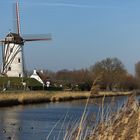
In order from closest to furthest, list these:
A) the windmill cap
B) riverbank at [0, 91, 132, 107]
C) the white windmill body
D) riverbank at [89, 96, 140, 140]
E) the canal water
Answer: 1. riverbank at [89, 96, 140, 140]
2. the canal water
3. riverbank at [0, 91, 132, 107]
4. the white windmill body
5. the windmill cap

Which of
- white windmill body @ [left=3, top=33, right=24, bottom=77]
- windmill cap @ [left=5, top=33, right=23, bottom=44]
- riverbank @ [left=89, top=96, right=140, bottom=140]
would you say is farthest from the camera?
windmill cap @ [left=5, top=33, right=23, bottom=44]

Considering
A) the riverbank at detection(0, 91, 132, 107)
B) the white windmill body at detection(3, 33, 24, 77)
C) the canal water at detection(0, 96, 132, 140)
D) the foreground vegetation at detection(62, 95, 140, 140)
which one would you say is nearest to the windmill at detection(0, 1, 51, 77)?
the white windmill body at detection(3, 33, 24, 77)

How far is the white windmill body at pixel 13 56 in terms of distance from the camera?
48.5m

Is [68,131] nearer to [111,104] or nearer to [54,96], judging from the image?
[111,104]

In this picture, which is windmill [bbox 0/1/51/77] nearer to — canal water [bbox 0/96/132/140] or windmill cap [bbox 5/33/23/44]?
windmill cap [bbox 5/33/23/44]

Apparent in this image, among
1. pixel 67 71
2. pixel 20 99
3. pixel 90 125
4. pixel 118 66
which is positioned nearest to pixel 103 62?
pixel 118 66

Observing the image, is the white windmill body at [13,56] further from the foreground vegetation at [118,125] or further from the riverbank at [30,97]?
the foreground vegetation at [118,125]

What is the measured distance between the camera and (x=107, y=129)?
4293 mm

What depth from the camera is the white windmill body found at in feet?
159

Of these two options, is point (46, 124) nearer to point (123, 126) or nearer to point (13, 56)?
point (123, 126)

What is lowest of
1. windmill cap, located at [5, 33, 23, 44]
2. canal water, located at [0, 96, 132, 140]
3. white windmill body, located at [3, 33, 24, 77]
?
canal water, located at [0, 96, 132, 140]

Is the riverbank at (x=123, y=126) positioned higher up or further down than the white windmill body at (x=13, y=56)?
further down

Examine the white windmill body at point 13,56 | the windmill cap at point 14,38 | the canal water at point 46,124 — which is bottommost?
the canal water at point 46,124

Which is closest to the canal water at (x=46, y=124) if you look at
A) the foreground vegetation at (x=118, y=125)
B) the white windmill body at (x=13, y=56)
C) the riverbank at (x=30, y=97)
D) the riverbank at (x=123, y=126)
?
the foreground vegetation at (x=118, y=125)
